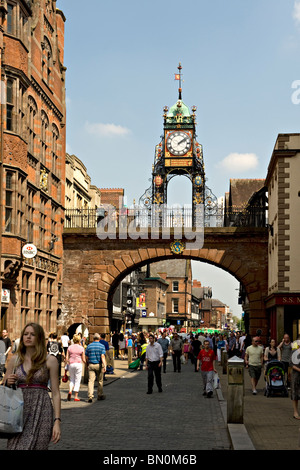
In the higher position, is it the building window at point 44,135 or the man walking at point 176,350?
the building window at point 44,135

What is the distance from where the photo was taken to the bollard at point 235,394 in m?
13.5

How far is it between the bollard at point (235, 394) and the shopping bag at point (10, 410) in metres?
7.47

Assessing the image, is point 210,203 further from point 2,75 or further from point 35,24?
point 2,75

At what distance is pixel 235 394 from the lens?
44.7 feet

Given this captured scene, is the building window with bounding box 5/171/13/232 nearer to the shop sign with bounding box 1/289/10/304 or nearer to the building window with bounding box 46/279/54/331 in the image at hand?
the shop sign with bounding box 1/289/10/304

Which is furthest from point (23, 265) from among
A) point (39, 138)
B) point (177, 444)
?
point (177, 444)

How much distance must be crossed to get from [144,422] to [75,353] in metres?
5.10

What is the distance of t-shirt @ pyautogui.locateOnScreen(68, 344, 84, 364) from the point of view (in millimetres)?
19078

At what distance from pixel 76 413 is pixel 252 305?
81.1 feet

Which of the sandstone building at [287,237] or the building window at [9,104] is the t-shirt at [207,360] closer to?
the building window at [9,104]

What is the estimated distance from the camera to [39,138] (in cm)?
3428

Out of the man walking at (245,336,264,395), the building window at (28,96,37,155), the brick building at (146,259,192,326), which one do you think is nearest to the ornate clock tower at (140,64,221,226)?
the building window at (28,96,37,155)

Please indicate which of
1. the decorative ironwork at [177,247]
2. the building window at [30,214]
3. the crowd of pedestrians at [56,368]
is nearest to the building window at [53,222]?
the building window at [30,214]

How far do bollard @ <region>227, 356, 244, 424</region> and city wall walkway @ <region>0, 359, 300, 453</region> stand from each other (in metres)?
0.26
